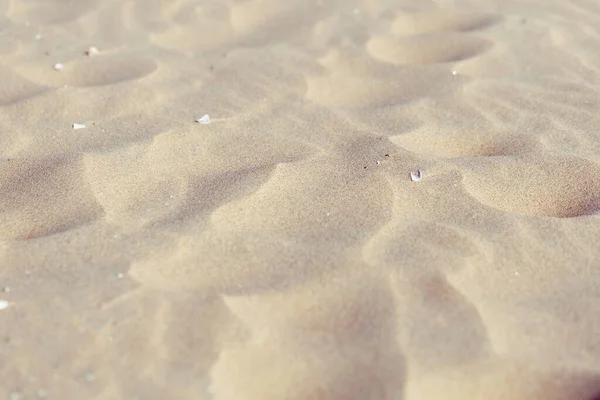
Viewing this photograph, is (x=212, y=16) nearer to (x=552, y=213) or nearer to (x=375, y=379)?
(x=552, y=213)

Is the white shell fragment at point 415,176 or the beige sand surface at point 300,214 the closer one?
the beige sand surface at point 300,214

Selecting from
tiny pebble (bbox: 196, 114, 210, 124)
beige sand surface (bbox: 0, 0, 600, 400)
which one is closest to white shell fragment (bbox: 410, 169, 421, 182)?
beige sand surface (bbox: 0, 0, 600, 400)

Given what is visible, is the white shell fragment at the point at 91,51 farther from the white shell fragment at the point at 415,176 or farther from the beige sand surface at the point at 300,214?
the white shell fragment at the point at 415,176

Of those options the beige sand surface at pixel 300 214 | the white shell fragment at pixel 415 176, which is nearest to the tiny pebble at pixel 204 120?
the beige sand surface at pixel 300 214

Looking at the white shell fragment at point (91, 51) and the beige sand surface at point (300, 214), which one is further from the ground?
the beige sand surface at point (300, 214)

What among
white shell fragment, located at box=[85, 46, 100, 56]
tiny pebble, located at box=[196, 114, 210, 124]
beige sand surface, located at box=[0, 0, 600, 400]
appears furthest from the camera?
white shell fragment, located at box=[85, 46, 100, 56]

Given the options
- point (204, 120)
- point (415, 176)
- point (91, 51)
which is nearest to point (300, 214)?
point (415, 176)

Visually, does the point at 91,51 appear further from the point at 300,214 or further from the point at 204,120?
the point at 300,214

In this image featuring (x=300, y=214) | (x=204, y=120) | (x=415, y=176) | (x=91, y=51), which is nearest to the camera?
(x=300, y=214)

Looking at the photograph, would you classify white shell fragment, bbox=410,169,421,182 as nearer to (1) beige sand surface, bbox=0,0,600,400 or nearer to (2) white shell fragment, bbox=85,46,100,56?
(1) beige sand surface, bbox=0,0,600,400
